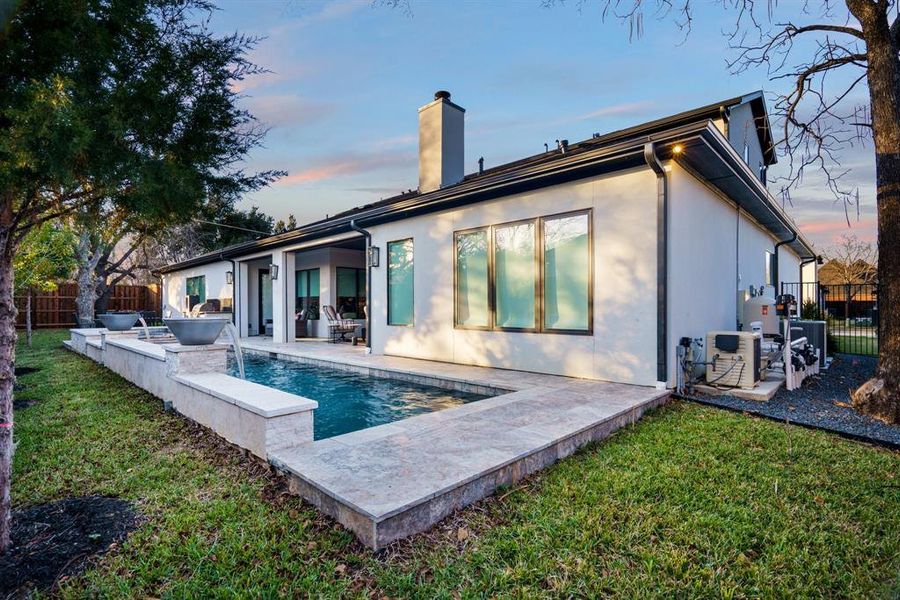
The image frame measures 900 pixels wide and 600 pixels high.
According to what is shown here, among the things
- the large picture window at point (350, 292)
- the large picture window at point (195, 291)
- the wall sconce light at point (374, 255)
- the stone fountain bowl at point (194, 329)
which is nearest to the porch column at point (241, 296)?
the large picture window at point (195, 291)

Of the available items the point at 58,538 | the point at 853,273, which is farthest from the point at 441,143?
the point at 853,273

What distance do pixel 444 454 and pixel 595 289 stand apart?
3.68 meters

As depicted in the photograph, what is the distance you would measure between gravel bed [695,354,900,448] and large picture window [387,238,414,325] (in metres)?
5.21

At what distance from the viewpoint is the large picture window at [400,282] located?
8758 mm

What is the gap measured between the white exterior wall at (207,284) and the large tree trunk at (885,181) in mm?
15579

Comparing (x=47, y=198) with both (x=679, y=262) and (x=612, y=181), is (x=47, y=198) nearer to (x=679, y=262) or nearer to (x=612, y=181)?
(x=612, y=181)

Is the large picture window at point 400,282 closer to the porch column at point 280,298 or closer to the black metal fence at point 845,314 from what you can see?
the porch column at point 280,298

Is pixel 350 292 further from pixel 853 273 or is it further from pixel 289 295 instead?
pixel 853 273

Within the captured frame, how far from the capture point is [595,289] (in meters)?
5.97

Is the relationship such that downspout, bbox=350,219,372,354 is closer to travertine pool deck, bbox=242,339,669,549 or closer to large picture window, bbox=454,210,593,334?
large picture window, bbox=454,210,593,334

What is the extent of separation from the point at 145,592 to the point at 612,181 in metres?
5.83

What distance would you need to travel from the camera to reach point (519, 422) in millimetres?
3939

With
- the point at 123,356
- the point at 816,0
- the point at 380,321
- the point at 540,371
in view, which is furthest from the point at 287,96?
the point at 816,0

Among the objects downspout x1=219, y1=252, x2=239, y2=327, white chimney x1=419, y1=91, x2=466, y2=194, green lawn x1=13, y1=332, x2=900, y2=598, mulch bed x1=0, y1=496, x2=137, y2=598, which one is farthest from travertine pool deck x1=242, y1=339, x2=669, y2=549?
downspout x1=219, y1=252, x2=239, y2=327
